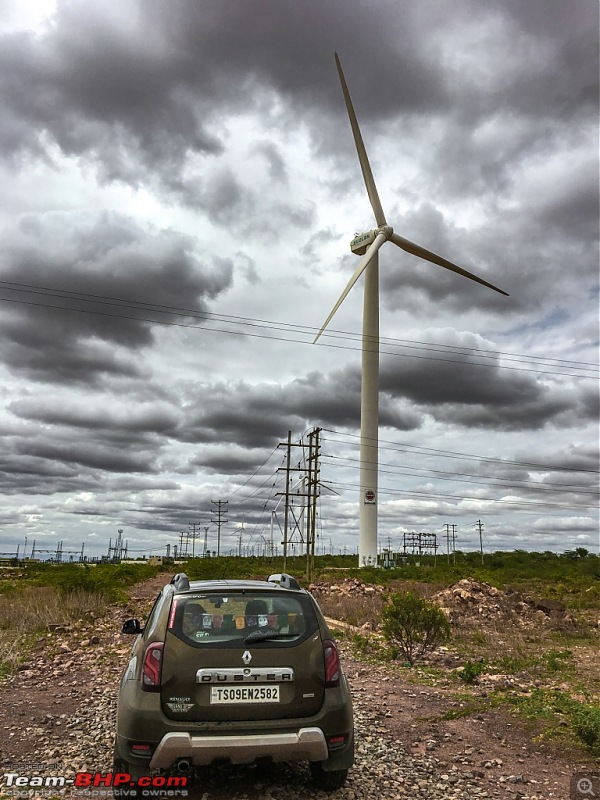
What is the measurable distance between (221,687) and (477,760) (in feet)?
11.4

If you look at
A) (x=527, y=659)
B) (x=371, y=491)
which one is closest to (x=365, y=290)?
(x=371, y=491)

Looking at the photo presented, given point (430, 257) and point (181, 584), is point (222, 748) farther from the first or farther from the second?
point (430, 257)

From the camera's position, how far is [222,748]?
5.09 m

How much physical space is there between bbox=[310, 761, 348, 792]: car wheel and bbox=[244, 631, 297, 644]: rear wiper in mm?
1175

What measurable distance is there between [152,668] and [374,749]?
128 inches

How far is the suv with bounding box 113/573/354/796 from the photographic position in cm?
515

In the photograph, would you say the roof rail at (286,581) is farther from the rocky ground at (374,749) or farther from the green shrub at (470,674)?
the green shrub at (470,674)

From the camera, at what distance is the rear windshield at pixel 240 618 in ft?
18.2

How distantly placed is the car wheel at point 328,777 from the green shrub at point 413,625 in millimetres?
8032

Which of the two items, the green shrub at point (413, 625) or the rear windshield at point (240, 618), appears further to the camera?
the green shrub at point (413, 625)

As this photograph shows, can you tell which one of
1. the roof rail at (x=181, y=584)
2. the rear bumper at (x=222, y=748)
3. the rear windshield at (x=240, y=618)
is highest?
the roof rail at (x=181, y=584)

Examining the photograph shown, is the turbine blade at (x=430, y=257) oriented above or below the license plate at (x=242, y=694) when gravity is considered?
above
